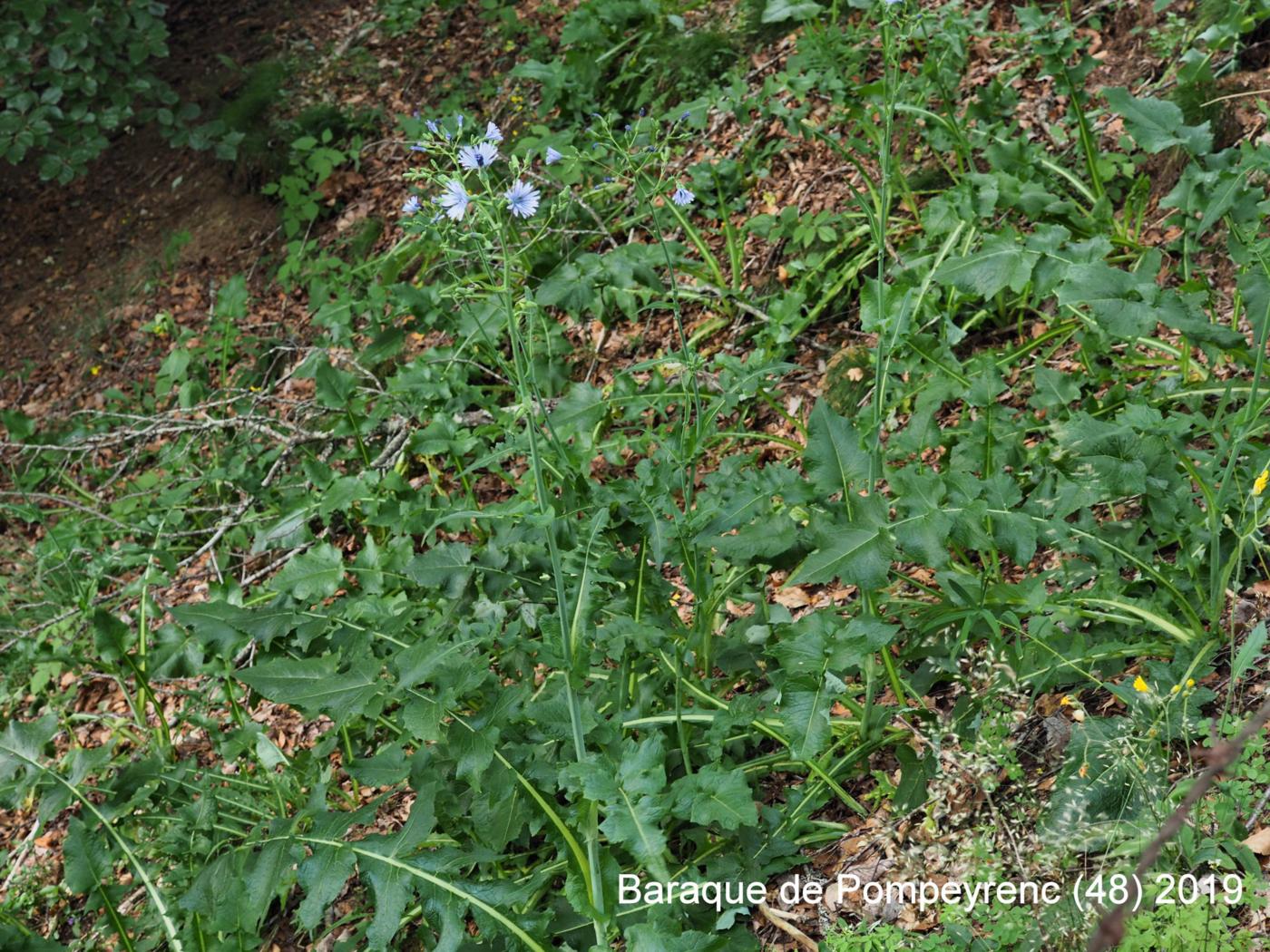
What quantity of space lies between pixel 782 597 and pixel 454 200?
1.74 meters

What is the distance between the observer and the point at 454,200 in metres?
2.35

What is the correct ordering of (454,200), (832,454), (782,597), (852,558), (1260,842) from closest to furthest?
(1260,842) < (852,558) < (454,200) < (832,454) < (782,597)

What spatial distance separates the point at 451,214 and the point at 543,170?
10.8 ft

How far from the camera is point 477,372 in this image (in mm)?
4789

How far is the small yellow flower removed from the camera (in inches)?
95.7

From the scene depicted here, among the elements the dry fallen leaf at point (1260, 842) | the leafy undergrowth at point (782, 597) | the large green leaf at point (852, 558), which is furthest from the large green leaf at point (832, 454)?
the dry fallen leaf at point (1260, 842)

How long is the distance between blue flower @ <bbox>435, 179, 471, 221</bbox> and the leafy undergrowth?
0.02 meters

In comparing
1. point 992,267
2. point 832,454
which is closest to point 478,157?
point 832,454

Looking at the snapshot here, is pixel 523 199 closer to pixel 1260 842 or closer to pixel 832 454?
pixel 832 454

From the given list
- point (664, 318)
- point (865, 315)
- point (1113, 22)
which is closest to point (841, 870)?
point (865, 315)

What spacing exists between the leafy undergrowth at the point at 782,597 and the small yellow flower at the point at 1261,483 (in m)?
0.05

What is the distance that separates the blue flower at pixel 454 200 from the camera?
7.54ft

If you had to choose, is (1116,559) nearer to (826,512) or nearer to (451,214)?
(826,512)

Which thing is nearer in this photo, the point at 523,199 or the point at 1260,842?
the point at 1260,842
